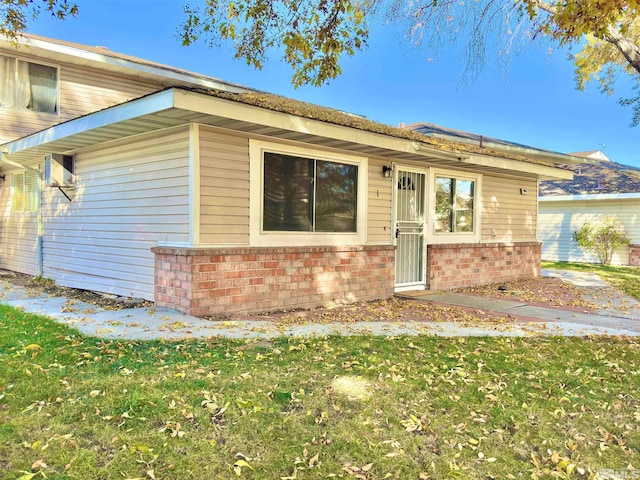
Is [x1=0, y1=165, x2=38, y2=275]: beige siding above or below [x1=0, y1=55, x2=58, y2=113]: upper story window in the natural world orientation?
below

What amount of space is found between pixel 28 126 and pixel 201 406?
10.1 m

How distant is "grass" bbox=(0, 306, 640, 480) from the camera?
96.0 inches

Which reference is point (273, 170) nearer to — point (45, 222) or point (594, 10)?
point (594, 10)

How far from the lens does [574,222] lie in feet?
60.1

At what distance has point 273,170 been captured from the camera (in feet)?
21.1

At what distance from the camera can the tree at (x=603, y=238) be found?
16.8 m

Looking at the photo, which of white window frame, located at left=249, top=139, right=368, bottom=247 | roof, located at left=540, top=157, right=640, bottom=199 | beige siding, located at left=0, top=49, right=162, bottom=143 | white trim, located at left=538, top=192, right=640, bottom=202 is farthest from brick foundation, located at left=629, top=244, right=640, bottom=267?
beige siding, located at left=0, top=49, right=162, bottom=143

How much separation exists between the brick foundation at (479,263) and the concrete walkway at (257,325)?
2125mm

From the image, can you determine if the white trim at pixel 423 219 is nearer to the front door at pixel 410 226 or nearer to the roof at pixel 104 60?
the front door at pixel 410 226

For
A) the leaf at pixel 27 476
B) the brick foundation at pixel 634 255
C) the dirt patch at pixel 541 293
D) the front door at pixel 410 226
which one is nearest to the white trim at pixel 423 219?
the front door at pixel 410 226

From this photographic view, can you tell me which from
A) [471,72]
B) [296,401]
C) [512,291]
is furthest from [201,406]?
[512,291]

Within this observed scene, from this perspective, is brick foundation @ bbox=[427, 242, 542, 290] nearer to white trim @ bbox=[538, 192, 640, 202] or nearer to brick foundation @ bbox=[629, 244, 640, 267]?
white trim @ bbox=[538, 192, 640, 202]

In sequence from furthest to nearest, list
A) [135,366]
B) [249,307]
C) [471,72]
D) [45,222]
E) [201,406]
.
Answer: [45,222], [471,72], [249,307], [135,366], [201,406]

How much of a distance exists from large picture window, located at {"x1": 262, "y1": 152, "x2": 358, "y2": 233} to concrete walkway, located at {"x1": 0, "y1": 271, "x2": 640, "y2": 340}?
64.5 inches
